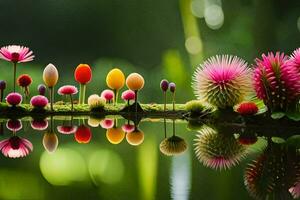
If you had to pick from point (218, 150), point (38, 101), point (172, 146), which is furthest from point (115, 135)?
point (38, 101)

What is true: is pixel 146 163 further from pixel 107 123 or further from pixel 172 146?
pixel 107 123

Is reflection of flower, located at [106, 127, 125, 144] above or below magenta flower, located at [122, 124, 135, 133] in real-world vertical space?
below

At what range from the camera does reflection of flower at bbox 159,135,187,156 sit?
5.79 ft

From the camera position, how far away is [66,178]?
1.34 m

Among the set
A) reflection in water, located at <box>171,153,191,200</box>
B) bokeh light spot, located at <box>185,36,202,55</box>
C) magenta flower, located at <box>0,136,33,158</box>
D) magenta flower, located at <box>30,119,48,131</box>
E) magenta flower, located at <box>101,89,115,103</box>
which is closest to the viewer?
reflection in water, located at <box>171,153,191,200</box>

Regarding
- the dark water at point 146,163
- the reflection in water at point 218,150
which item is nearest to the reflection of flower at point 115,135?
the dark water at point 146,163

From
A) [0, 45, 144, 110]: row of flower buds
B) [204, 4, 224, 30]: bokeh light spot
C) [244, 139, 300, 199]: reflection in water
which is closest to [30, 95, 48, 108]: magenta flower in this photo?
[0, 45, 144, 110]: row of flower buds

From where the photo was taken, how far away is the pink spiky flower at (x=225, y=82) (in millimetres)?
2533

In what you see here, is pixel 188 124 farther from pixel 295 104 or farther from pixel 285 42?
pixel 285 42

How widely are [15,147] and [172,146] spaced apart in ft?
1.74

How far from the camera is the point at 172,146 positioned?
1902mm

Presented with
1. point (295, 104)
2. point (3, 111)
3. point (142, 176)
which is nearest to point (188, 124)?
point (295, 104)

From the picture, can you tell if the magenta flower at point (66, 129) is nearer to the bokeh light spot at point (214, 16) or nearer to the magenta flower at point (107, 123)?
the magenta flower at point (107, 123)

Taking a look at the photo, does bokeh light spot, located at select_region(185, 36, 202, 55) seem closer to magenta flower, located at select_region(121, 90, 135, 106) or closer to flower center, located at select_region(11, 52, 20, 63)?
magenta flower, located at select_region(121, 90, 135, 106)
